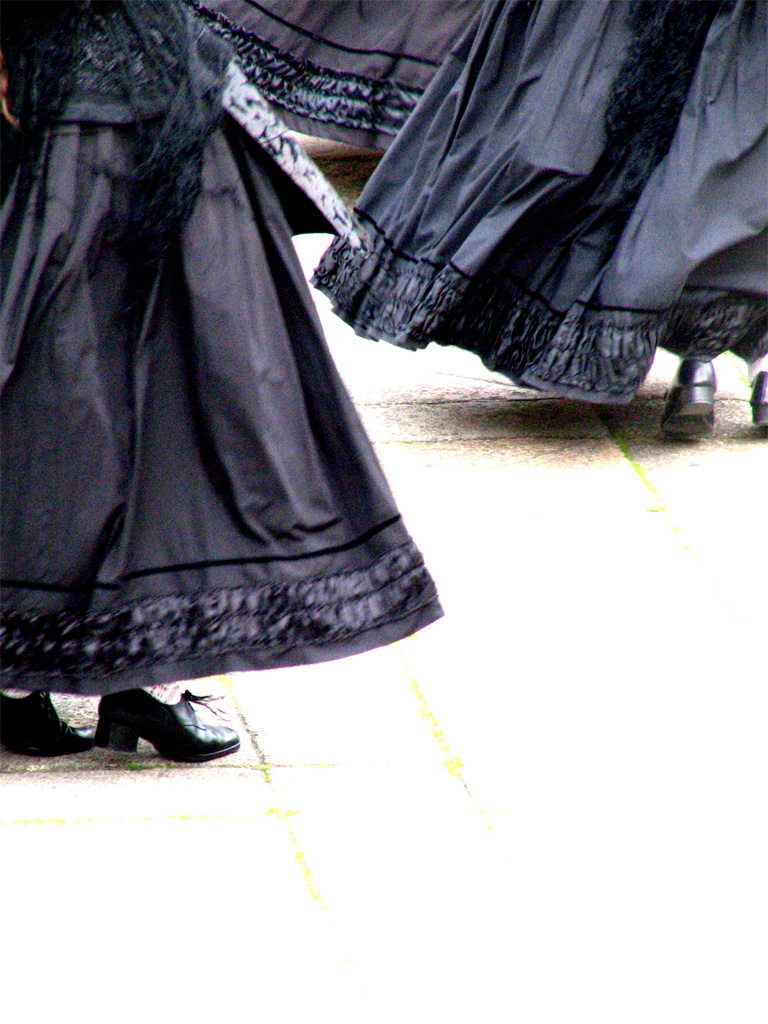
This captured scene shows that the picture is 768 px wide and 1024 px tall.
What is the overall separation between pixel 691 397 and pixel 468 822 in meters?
1.84

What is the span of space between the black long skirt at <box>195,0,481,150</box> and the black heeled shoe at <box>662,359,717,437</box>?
64.4 inches

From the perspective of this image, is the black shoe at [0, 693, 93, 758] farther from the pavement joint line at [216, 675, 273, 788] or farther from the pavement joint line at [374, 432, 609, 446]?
the pavement joint line at [374, 432, 609, 446]

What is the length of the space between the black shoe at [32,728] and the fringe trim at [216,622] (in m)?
0.26

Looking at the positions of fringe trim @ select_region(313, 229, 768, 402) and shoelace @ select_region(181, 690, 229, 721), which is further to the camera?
fringe trim @ select_region(313, 229, 768, 402)

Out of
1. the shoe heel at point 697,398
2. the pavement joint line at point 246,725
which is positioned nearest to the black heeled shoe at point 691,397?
the shoe heel at point 697,398

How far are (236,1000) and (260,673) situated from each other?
1007 millimetres

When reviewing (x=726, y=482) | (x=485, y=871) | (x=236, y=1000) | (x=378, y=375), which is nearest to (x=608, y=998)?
(x=485, y=871)

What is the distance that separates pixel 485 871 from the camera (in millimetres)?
2174

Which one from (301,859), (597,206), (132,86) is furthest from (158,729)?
(597,206)

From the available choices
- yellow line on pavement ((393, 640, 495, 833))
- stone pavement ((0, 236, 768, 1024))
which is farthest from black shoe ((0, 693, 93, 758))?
yellow line on pavement ((393, 640, 495, 833))

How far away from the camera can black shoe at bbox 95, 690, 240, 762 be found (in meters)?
2.43

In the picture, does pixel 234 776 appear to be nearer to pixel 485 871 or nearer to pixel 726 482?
pixel 485 871

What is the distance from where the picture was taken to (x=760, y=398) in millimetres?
3922

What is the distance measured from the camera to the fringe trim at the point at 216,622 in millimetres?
2229
